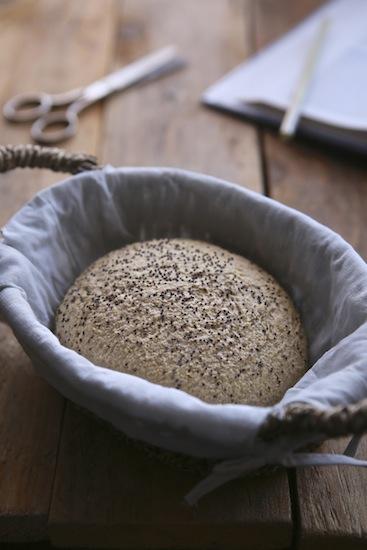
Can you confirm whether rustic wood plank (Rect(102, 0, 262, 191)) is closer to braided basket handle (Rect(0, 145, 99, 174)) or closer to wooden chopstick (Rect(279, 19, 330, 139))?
wooden chopstick (Rect(279, 19, 330, 139))

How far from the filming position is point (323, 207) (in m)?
0.89

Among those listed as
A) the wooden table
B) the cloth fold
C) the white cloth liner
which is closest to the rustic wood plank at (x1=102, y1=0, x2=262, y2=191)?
the wooden table

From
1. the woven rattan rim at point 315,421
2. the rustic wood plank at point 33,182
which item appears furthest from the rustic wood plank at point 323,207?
the rustic wood plank at point 33,182

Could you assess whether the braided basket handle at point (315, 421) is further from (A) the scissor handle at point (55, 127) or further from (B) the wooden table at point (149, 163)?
(A) the scissor handle at point (55, 127)

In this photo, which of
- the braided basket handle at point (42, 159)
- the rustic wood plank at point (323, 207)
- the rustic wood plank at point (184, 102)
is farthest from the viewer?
the rustic wood plank at point (184, 102)

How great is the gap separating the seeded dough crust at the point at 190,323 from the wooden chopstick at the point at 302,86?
0.39 m

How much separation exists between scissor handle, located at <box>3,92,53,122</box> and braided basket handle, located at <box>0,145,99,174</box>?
0.35 m

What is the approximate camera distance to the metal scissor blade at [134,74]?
1.07 metres

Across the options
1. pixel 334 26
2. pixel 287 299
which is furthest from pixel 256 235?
pixel 334 26

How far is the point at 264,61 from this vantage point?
1142 mm

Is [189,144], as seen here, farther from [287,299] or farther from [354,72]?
[287,299]

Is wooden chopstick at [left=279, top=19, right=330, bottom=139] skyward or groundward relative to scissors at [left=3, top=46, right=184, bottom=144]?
skyward

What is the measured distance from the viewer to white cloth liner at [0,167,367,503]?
1.56 ft

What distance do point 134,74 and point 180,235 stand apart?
49 cm
